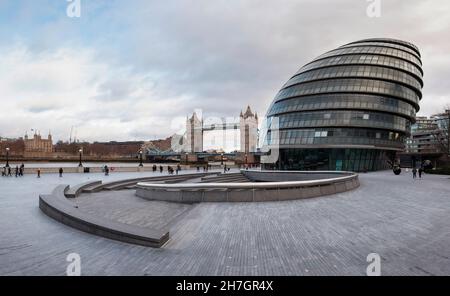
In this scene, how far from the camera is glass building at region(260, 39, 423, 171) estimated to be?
159ft

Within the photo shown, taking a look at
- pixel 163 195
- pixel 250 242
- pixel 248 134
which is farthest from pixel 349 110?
pixel 248 134

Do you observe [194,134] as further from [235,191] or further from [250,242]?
[250,242]

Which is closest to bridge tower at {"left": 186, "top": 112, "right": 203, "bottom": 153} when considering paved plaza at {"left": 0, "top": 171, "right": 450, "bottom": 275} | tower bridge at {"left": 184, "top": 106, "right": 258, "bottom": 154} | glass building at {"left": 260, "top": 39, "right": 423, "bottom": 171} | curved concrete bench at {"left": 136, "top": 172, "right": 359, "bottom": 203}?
tower bridge at {"left": 184, "top": 106, "right": 258, "bottom": 154}

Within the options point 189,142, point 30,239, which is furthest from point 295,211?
point 189,142

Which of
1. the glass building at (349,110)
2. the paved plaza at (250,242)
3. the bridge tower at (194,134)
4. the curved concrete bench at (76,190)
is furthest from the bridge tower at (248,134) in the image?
the paved plaza at (250,242)

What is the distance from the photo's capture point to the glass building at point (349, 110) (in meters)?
48.3

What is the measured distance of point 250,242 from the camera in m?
7.72

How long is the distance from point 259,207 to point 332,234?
4664 mm

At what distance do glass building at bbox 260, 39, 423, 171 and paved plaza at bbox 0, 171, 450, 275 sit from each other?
3784cm

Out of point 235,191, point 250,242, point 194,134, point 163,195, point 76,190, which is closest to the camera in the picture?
point 250,242

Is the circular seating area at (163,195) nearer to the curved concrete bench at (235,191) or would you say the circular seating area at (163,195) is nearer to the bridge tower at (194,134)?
the curved concrete bench at (235,191)

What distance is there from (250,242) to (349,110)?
47.2 m

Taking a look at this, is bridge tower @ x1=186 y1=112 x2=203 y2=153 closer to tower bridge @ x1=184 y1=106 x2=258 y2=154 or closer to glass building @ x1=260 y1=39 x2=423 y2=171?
tower bridge @ x1=184 y1=106 x2=258 y2=154
